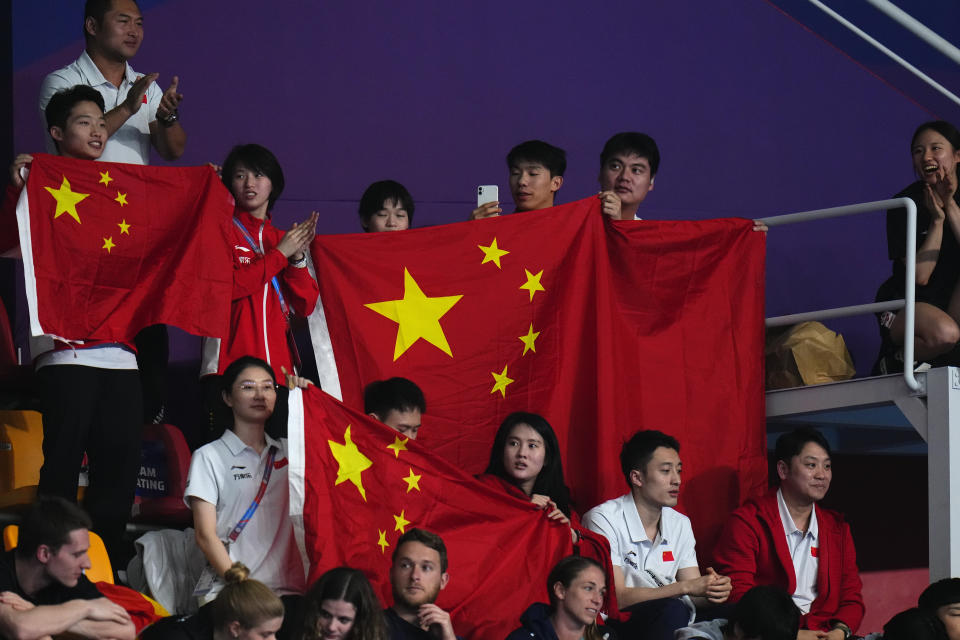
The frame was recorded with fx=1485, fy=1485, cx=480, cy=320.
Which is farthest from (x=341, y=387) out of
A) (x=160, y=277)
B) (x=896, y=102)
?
(x=896, y=102)

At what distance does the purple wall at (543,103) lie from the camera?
7.52 metres

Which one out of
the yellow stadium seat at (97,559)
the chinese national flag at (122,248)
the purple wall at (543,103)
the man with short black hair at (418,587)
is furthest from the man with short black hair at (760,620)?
the purple wall at (543,103)

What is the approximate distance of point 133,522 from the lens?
5.95 metres

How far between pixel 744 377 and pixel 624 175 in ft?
3.41

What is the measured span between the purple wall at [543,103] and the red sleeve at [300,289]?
55.1 inches

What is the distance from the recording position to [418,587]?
4793 mm

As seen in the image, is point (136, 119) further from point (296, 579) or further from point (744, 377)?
point (744, 377)

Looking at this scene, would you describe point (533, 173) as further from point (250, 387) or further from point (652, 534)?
point (250, 387)

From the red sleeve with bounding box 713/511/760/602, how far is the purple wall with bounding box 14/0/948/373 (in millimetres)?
2574

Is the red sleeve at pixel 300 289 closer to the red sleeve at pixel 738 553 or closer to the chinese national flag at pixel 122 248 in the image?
the chinese national flag at pixel 122 248

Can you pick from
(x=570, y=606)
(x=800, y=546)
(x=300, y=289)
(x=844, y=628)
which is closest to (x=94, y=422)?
(x=300, y=289)

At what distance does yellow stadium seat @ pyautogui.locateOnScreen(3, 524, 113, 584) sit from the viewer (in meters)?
4.78

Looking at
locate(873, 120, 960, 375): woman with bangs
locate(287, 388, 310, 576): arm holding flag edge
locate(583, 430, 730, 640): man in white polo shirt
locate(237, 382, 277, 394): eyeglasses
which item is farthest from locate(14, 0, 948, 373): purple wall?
locate(583, 430, 730, 640): man in white polo shirt

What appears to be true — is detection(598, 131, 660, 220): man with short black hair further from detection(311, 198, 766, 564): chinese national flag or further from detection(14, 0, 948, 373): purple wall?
detection(14, 0, 948, 373): purple wall
